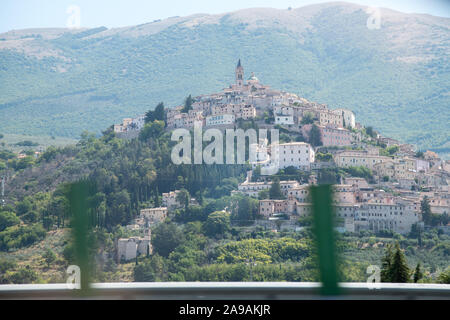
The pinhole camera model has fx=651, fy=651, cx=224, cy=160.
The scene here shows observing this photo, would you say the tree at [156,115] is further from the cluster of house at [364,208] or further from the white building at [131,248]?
the white building at [131,248]

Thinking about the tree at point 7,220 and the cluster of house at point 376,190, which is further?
the tree at point 7,220

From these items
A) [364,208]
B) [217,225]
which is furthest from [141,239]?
[364,208]

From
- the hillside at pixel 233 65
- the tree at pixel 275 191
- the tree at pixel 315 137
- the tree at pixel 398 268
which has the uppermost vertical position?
the hillside at pixel 233 65

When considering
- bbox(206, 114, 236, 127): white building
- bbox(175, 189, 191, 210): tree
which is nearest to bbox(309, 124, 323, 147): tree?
bbox(206, 114, 236, 127): white building

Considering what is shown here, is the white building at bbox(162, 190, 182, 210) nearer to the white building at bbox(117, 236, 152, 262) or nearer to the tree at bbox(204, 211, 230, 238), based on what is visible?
the tree at bbox(204, 211, 230, 238)

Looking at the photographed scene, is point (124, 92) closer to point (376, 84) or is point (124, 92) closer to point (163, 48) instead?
point (163, 48)

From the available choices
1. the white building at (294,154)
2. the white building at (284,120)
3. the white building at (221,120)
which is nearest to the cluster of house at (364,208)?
the white building at (294,154)

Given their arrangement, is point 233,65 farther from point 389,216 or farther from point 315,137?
point 389,216
